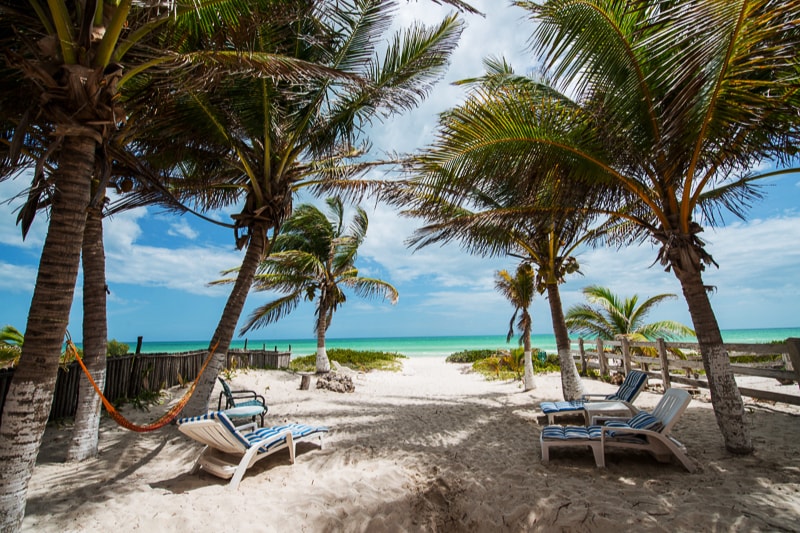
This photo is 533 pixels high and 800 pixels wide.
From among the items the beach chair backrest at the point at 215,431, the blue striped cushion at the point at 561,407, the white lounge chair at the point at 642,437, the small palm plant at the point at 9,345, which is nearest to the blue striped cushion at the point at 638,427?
the white lounge chair at the point at 642,437

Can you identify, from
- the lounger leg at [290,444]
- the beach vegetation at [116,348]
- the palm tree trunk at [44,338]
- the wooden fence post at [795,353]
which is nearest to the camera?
the palm tree trunk at [44,338]

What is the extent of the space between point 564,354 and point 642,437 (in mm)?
3763

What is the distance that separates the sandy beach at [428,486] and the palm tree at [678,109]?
1.19 meters

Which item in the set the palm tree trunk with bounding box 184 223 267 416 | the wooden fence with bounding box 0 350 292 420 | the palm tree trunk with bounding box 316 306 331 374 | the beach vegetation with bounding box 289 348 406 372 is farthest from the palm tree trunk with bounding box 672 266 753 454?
the beach vegetation with bounding box 289 348 406 372

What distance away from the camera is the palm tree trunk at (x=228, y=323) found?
19.4 feet

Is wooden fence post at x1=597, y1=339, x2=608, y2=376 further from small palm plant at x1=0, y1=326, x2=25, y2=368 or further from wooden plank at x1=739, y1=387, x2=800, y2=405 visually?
small palm plant at x1=0, y1=326, x2=25, y2=368

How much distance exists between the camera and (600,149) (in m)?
4.68

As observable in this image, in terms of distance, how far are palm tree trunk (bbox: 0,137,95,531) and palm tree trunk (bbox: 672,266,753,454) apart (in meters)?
6.36

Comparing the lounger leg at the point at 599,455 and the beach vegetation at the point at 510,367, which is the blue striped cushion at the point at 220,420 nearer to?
the lounger leg at the point at 599,455

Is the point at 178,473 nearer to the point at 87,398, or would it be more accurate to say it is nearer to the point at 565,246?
the point at 87,398

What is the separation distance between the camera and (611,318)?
44.9 feet

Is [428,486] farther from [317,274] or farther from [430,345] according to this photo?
[430,345]

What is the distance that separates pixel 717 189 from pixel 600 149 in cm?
343

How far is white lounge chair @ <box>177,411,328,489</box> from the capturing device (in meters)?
3.74
